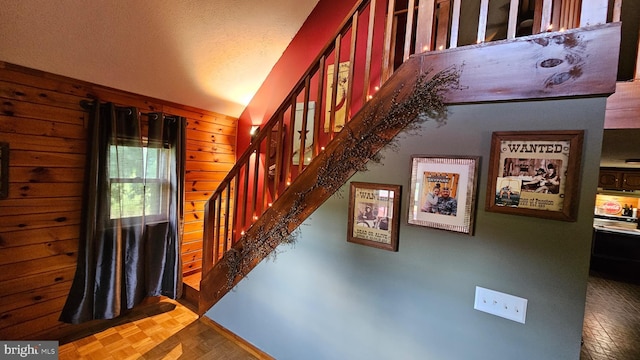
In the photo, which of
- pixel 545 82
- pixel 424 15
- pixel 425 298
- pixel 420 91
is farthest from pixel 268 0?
pixel 425 298

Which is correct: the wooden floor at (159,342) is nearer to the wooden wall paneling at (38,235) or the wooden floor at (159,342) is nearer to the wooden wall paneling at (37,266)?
the wooden wall paneling at (37,266)

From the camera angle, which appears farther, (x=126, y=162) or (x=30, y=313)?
(x=126, y=162)

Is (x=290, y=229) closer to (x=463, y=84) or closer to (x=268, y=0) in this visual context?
(x=463, y=84)

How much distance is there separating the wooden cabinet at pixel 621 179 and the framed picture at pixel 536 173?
4314 millimetres

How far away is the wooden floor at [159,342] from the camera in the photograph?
2.00m

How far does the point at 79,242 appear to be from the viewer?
215 cm

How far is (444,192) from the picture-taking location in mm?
1305

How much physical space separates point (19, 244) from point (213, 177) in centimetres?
170

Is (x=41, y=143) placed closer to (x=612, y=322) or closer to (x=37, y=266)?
(x=37, y=266)

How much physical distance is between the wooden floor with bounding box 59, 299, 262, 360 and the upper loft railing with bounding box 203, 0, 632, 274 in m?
0.57

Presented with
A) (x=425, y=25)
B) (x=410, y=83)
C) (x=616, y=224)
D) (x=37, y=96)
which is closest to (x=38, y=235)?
(x=37, y=96)

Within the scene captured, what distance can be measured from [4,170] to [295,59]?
2.61 m

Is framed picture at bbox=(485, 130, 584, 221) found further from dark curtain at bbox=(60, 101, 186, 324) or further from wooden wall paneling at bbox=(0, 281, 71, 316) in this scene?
wooden wall paneling at bbox=(0, 281, 71, 316)

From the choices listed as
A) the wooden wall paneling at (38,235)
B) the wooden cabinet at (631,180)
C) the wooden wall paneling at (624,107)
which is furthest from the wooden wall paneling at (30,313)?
the wooden cabinet at (631,180)
